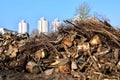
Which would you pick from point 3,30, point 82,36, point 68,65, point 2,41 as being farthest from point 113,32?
point 3,30

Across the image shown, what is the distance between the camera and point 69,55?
9000 millimetres

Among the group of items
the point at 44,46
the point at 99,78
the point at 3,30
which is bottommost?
the point at 99,78

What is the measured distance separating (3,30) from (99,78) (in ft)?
19.1

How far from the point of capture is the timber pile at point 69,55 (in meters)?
8.47

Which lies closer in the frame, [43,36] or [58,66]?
[58,66]

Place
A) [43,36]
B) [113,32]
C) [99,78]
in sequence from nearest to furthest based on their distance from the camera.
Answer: [99,78], [113,32], [43,36]

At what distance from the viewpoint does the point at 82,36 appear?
30.7ft

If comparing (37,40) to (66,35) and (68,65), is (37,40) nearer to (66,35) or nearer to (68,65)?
(66,35)

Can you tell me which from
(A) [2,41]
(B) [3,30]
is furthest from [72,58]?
(B) [3,30]

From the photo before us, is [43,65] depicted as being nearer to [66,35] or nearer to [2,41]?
[66,35]

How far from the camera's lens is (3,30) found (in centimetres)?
1288

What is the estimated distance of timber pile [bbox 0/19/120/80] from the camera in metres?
8.47

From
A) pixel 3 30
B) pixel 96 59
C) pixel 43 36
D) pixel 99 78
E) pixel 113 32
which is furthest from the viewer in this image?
pixel 3 30

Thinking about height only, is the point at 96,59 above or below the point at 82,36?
below
